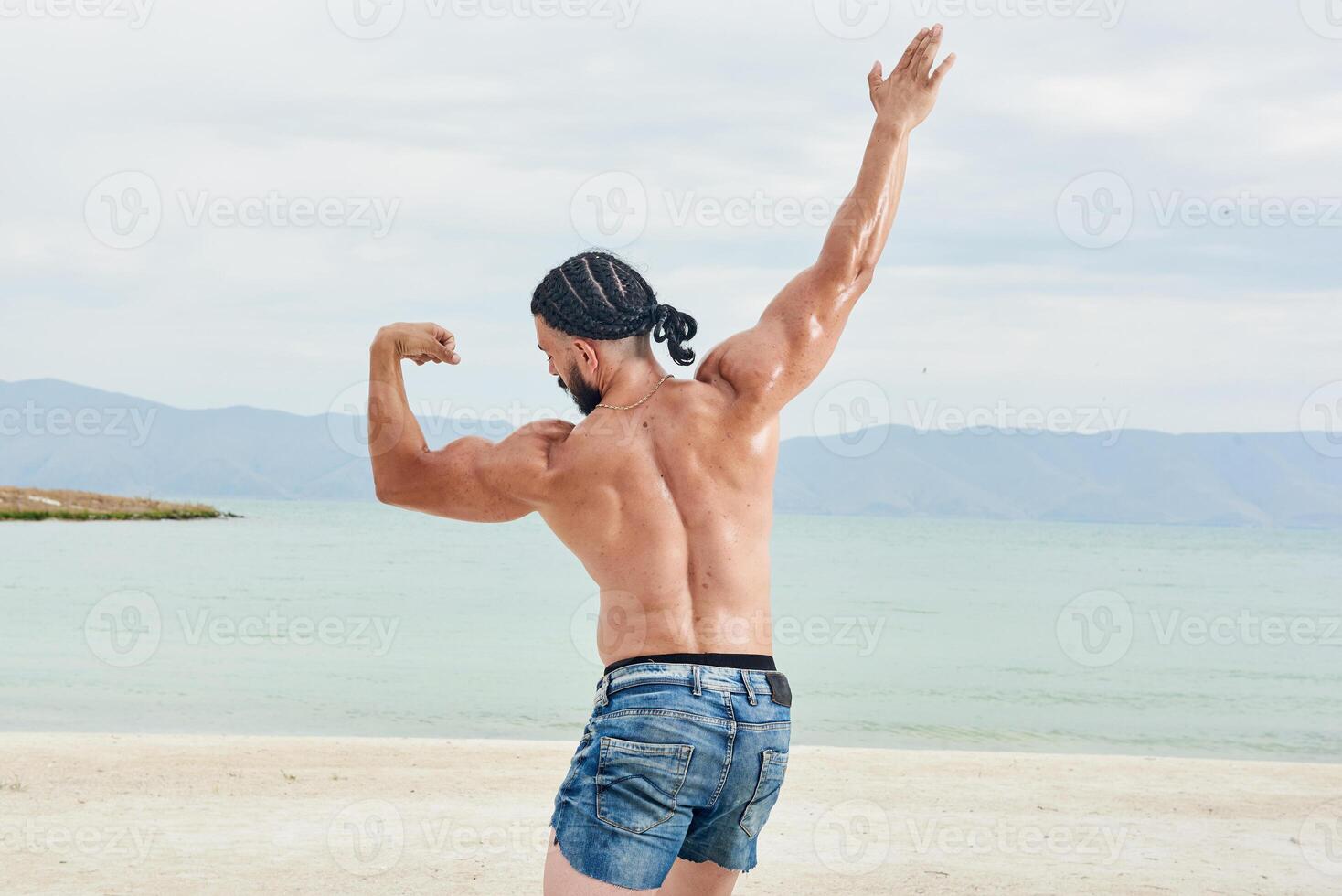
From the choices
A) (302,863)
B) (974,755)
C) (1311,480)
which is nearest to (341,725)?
(974,755)

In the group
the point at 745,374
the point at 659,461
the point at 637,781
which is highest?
the point at 745,374

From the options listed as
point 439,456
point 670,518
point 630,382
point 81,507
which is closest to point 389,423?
point 439,456

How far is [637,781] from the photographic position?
2443 mm

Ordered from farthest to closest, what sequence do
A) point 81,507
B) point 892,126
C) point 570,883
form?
1. point 81,507
2. point 892,126
3. point 570,883

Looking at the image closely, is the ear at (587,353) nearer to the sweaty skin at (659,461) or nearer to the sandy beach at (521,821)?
the sweaty skin at (659,461)

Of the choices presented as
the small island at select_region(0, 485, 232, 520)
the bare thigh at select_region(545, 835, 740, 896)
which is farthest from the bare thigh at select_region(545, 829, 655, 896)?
the small island at select_region(0, 485, 232, 520)

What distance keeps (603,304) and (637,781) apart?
3.09ft

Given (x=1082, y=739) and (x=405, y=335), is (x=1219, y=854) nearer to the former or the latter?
(x=405, y=335)

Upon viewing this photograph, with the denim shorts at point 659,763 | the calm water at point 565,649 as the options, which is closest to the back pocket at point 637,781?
the denim shorts at point 659,763

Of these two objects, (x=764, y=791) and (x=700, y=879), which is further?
(x=700, y=879)

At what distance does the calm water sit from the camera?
15109 millimetres

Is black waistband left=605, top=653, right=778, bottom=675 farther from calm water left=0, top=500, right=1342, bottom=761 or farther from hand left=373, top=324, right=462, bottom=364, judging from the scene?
calm water left=0, top=500, right=1342, bottom=761

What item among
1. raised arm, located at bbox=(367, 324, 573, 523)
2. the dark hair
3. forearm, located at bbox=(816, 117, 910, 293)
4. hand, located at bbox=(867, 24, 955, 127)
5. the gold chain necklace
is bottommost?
raised arm, located at bbox=(367, 324, 573, 523)

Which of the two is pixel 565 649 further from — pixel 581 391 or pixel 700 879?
pixel 581 391
